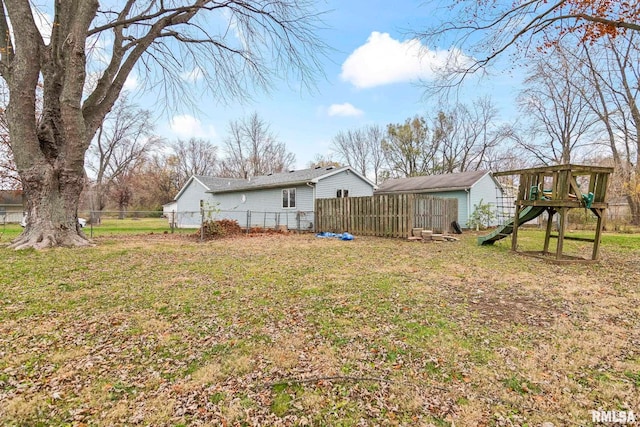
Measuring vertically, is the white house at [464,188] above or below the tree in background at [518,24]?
below

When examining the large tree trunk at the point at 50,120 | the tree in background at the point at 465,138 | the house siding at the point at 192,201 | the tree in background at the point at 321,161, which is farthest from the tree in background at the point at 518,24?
the tree in background at the point at 321,161

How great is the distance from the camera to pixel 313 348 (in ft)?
9.84

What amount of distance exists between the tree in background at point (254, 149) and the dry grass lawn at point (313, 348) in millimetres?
33401

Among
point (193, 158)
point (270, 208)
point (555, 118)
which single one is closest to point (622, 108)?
point (555, 118)

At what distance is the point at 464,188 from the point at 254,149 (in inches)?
1053

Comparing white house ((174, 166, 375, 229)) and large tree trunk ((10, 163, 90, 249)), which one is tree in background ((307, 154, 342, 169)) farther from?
large tree trunk ((10, 163, 90, 249))

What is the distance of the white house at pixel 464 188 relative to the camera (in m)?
18.6

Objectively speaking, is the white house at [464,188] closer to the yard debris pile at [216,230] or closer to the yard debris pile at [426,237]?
the yard debris pile at [426,237]

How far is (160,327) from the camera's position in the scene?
349 cm

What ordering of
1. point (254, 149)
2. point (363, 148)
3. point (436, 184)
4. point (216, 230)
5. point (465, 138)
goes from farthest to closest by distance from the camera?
point (254, 149) → point (363, 148) → point (465, 138) → point (436, 184) → point (216, 230)

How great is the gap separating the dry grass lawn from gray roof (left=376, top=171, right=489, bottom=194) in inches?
542

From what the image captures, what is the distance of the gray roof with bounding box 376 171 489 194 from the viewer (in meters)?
19.0

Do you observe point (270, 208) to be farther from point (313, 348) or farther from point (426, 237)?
point (313, 348)

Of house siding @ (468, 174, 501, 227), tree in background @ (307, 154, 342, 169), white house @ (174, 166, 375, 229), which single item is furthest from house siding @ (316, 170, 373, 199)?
tree in background @ (307, 154, 342, 169)
